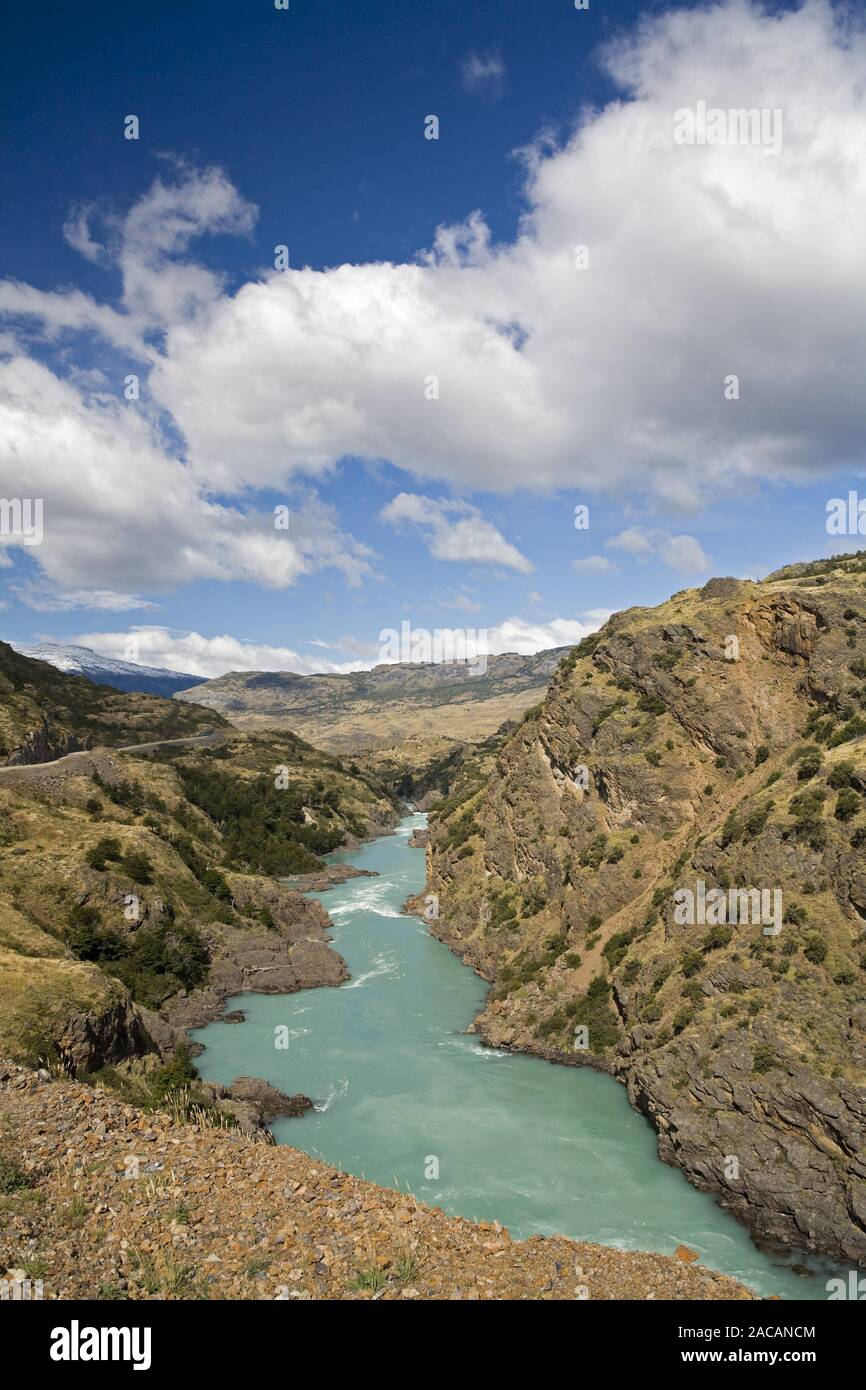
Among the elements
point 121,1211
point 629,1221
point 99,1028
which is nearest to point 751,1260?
point 629,1221

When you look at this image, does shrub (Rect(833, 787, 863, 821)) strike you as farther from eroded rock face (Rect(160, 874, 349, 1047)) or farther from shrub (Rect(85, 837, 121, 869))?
shrub (Rect(85, 837, 121, 869))

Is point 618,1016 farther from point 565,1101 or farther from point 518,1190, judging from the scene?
point 518,1190

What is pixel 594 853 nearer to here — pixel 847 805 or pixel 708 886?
pixel 708 886

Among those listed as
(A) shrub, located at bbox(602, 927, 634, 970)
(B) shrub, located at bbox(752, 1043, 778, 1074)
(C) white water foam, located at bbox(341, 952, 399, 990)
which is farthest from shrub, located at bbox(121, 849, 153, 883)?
(B) shrub, located at bbox(752, 1043, 778, 1074)

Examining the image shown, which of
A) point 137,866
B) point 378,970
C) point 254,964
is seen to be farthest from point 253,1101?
point 137,866

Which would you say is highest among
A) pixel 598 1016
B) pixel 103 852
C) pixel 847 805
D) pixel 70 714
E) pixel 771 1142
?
pixel 70 714

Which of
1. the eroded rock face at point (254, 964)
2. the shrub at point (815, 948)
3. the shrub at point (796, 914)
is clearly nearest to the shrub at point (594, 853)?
the shrub at point (796, 914)
